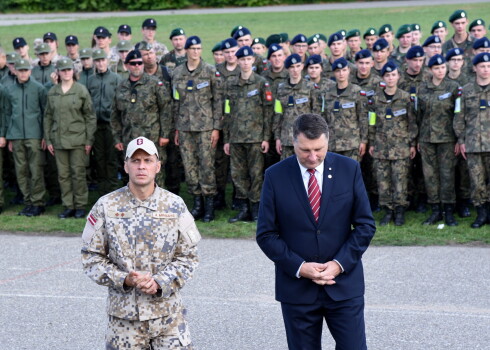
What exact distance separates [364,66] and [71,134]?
413 centimetres

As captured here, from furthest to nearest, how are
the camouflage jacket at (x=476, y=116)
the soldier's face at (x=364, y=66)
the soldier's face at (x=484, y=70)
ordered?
the soldier's face at (x=364, y=66) < the camouflage jacket at (x=476, y=116) < the soldier's face at (x=484, y=70)

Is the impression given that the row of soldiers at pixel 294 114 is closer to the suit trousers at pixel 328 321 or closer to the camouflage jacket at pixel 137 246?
the suit trousers at pixel 328 321

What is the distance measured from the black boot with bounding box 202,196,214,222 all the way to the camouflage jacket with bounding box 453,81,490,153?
3484mm

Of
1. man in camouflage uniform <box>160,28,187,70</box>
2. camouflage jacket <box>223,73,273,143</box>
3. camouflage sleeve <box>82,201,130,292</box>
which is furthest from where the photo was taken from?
man in camouflage uniform <box>160,28,187,70</box>

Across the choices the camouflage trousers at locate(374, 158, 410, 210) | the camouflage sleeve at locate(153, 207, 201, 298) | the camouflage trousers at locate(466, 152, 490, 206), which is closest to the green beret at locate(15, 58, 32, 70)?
the camouflage trousers at locate(374, 158, 410, 210)

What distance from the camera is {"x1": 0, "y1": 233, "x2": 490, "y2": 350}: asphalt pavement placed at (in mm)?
7898

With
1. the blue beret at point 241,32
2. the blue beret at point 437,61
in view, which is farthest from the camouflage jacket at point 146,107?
the blue beret at point 437,61

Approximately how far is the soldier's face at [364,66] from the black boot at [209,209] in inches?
104

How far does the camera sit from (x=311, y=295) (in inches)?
229

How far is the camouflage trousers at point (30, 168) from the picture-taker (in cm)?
1377

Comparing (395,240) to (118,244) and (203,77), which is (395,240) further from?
(118,244)

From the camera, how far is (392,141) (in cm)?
1231

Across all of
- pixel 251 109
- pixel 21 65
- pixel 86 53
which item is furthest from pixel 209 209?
pixel 86 53

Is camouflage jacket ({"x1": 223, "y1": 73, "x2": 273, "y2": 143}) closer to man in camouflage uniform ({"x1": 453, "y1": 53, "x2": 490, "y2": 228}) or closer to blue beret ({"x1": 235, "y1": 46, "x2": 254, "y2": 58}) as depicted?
blue beret ({"x1": 235, "y1": 46, "x2": 254, "y2": 58})
